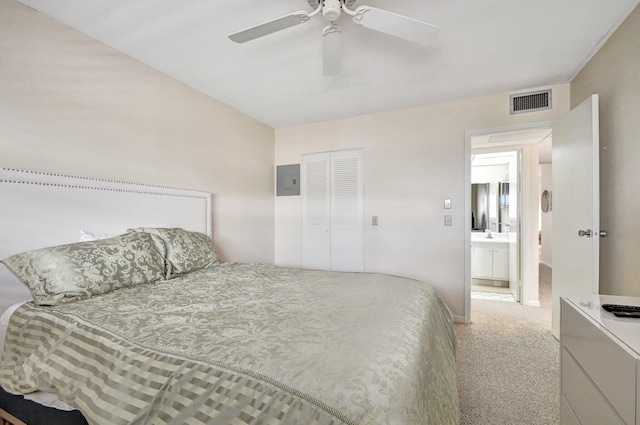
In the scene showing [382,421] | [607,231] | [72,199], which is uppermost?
[72,199]

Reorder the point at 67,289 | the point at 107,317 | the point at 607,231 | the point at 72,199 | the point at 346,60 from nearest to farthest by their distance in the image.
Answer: the point at 107,317
the point at 67,289
the point at 72,199
the point at 607,231
the point at 346,60

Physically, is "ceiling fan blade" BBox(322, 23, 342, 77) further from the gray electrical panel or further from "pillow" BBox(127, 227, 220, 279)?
the gray electrical panel

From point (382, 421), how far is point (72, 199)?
2.22 metres

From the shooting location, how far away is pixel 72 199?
1.77 metres

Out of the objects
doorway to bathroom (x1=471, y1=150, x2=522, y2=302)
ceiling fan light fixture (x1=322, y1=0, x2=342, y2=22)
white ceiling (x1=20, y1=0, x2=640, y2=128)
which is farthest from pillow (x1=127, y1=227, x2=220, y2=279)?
doorway to bathroom (x1=471, y1=150, x2=522, y2=302)

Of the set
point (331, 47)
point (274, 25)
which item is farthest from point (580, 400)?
point (274, 25)

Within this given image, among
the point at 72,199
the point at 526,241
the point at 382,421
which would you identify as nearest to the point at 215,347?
the point at 382,421

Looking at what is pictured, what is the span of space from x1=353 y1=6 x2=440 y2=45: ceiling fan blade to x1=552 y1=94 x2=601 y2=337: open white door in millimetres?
1413

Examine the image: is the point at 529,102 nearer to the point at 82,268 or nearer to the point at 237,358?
the point at 237,358

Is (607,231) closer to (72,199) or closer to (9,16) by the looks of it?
(72,199)

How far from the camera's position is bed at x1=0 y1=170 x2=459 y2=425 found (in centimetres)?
72

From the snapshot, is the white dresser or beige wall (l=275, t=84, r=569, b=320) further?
beige wall (l=275, t=84, r=569, b=320)

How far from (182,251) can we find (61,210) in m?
0.77

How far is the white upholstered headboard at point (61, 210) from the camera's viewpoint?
4.95 ft
